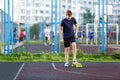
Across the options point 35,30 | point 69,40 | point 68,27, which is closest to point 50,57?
point 69,40

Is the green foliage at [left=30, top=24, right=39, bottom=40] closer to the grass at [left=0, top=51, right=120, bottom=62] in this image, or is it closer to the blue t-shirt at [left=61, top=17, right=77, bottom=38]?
the grass at [left=0, top=51, right=120, bottom=62]

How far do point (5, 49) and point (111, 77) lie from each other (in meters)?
10.8

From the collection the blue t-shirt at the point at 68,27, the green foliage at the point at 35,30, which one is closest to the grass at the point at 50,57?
the blue t-shirt at the point at 68,27

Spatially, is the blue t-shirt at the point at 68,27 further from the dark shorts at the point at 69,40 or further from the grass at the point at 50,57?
the grass at the point at 50,57

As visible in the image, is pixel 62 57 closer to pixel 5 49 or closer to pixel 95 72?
pixel 5 49

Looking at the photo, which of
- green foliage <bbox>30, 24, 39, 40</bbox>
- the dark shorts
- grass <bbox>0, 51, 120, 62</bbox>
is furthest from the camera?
green foliage <bbox>30, 24, 39, 40</bbox>

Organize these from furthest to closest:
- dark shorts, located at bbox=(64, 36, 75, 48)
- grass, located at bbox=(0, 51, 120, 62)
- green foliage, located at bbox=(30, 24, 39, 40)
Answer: green foliage, located at bbox=(30, 24, 39, 40), grass, located at bbox=(0, 51, 120, 62), dark shorts, located at bbox=(64, 36, 75, 48)

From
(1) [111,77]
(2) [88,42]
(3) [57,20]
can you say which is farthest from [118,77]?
(2) [88,42]

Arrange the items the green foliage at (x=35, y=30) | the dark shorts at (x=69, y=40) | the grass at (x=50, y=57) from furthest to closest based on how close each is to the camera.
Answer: the green foliage at (x=35, y=30)
the grass at (x=50, y=57)
the dark shorts at (x=69, y=40)

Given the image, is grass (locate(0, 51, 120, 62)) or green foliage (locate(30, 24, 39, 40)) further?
green foliage (locate(30, 24, 39, 40))

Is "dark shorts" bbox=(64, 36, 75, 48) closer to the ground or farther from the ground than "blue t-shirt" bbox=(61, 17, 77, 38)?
closer to the ground

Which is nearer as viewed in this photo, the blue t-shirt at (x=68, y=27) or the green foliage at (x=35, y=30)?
the blue t-shirt at (x=68, y=27)

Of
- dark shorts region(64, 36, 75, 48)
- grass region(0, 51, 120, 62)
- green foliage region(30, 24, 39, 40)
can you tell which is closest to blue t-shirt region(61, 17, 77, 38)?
dark shorts region(64, 36, 75, 48)

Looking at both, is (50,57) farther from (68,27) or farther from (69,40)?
(68,27)
